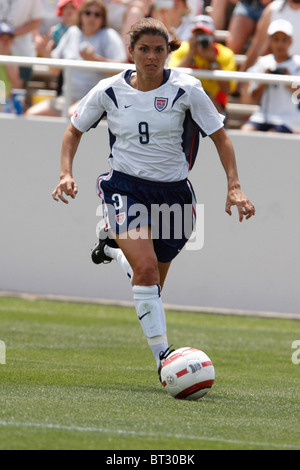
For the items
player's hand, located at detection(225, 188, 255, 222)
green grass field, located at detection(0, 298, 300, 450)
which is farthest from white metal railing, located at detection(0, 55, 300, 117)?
player's hand, located at detection(225, 188, 255, 222)

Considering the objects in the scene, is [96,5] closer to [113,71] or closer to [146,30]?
[113,71]

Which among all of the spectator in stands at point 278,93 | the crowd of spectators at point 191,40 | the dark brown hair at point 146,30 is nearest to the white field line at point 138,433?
the dark brown hair at point 146,30

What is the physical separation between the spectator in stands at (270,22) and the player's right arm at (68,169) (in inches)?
213

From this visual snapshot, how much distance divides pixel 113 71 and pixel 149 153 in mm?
4609

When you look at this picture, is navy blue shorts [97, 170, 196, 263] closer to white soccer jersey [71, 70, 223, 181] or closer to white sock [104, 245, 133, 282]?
white soccer jersey [71, 70, 223, 181]

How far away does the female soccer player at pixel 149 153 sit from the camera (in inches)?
242

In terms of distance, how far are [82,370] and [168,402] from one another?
130 cm

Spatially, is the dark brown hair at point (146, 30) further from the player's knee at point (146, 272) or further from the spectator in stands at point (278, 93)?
the spectator in stands at point (278, 93)

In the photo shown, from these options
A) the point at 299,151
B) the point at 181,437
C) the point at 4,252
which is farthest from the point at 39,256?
the point at 181,437

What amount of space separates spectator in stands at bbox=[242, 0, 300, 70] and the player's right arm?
5.41m

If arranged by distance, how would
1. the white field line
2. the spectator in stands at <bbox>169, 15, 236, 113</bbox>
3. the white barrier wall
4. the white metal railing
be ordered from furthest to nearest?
the spectator in stands at <bbox>169, 15, 236, 113</bbox>, the white barrier wall, the white metal railing, the white field line

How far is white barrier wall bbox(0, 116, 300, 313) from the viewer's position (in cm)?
1075

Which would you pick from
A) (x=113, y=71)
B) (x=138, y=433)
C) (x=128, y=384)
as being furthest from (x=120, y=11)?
(x=138, y=433)
